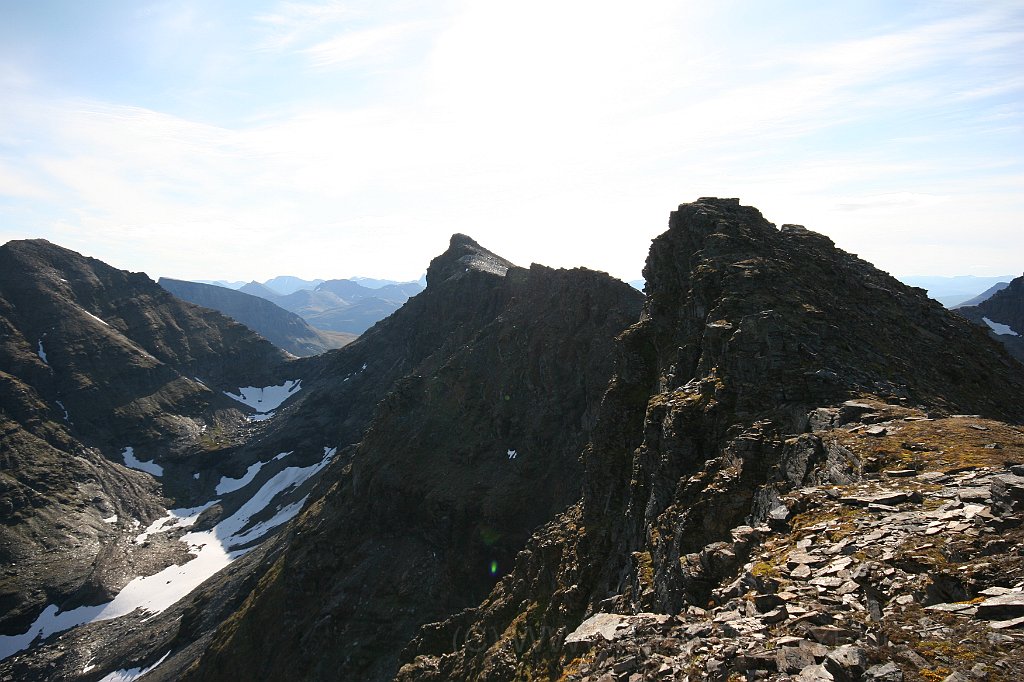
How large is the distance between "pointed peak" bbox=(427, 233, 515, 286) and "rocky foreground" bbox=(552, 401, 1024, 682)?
147m

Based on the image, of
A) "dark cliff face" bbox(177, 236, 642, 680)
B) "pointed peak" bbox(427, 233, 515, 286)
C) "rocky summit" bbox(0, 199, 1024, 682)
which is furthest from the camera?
"pointed peak" bbox(427, 233, 515, 286)

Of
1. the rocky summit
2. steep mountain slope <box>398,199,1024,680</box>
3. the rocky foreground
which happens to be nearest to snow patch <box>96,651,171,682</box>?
the rocky summit

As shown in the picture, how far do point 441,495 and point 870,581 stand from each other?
7719 cm

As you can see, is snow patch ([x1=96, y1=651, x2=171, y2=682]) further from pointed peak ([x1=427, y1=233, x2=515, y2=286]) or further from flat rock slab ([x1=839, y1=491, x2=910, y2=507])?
flat rock slab ([x1=839, y1=491, x2=910, y2=507])

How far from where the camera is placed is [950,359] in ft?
106

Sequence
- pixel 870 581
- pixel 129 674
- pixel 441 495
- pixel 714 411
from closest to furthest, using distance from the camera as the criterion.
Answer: pixel 870 581 < pixel 714 411 < pixel 441 495 < pixel 129 674

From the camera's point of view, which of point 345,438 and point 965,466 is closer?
point 965,466

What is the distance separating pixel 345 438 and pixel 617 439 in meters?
172

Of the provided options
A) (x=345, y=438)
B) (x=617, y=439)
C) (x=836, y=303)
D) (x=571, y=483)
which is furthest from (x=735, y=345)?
(x=345, y=438)

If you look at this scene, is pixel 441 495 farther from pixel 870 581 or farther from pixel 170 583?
pixel 170 583

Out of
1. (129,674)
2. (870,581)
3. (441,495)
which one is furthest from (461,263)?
(870,581)

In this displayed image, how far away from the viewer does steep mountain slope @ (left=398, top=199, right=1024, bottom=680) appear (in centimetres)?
2242

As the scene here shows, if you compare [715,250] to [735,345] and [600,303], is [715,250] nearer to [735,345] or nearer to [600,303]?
[735,345]

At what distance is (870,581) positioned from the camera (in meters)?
12.7
